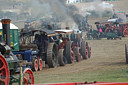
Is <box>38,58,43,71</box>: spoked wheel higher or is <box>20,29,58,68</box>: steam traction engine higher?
<box>20,29,58,68</box>: steam traction engine

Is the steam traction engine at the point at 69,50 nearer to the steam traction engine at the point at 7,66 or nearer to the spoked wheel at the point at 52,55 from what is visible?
the spoked wheel at the point at 52,55

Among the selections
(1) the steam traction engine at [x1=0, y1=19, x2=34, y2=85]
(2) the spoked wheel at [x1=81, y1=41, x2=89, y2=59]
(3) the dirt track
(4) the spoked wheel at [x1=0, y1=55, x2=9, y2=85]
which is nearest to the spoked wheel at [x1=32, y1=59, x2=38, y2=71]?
(3) the dirt track

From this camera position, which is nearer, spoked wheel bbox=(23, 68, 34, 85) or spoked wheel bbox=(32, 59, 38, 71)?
spoked wheel bbox=(23, 68, 34, 85)

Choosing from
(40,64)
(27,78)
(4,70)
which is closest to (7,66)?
(4,70)

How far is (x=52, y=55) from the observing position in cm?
1708

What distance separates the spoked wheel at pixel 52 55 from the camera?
1670 centimetres

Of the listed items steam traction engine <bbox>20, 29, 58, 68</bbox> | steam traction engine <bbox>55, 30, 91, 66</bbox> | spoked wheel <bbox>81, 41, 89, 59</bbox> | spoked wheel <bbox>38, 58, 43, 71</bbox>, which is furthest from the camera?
spoked wheel <bbox>81, 41, 89, 59</bbox>

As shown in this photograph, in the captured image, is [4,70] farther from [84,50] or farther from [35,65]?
[84,50]

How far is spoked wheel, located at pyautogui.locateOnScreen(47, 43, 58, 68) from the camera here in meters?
16.7

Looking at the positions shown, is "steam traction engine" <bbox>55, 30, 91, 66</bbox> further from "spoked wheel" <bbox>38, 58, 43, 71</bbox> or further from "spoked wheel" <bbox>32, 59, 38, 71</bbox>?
"spoked wheel" <bbox>32, 59, 38, 71</bbox>

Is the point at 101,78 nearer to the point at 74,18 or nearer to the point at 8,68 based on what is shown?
the point at 8,68

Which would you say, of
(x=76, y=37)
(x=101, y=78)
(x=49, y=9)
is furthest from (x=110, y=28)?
(x=101, y=78)

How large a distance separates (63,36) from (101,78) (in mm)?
8239

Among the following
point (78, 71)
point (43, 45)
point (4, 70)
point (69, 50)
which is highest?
point (43, 45)
